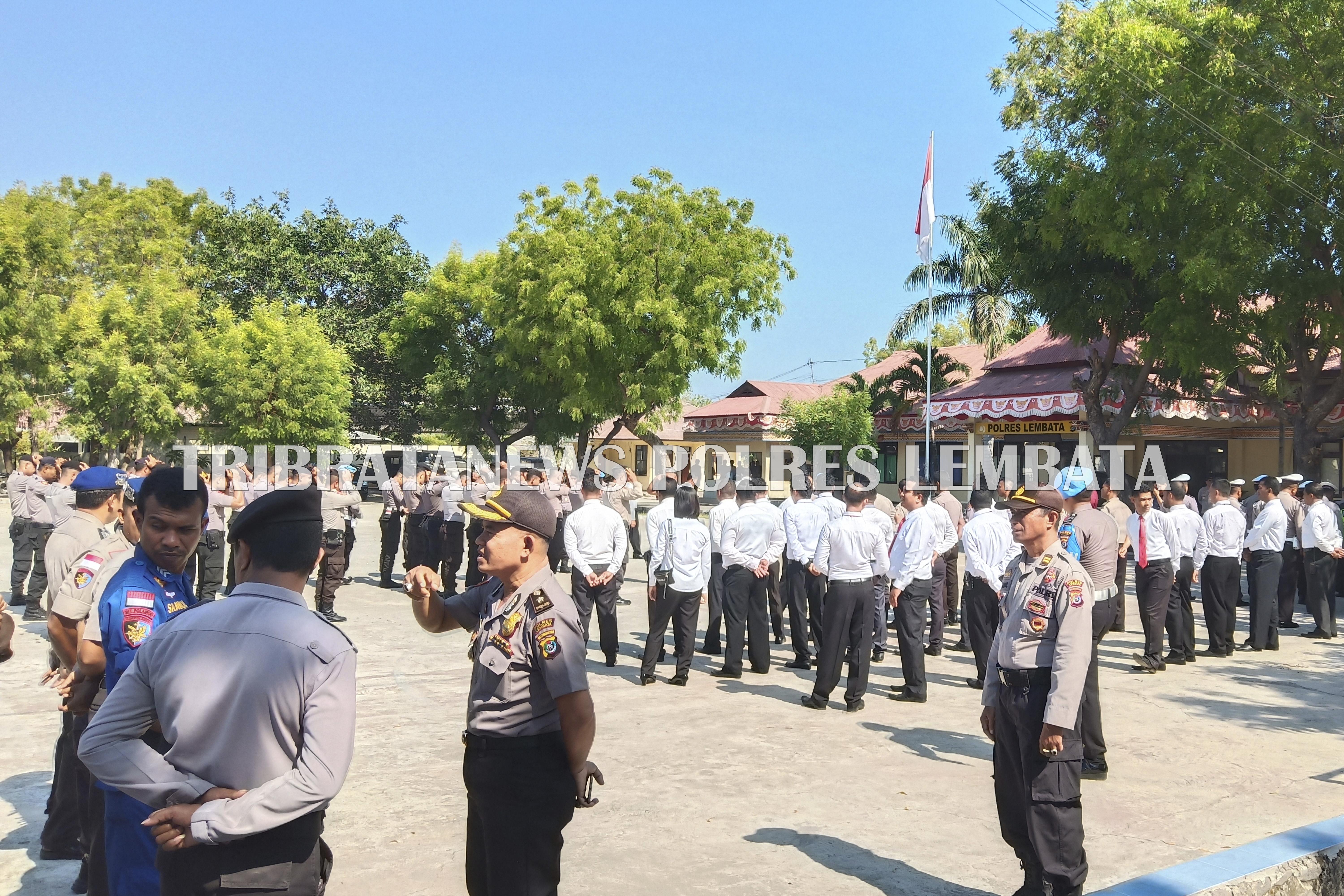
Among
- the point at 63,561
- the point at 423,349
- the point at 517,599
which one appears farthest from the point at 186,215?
the point at 517,599

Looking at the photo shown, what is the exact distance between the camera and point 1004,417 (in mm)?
29938

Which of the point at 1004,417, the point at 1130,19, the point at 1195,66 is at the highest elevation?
the point at 1130,19

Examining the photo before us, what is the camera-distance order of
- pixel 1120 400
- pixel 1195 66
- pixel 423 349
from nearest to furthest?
pixel 1195 66
pixel 1120 400
pixel 423 349

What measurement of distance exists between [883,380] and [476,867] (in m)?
33.1

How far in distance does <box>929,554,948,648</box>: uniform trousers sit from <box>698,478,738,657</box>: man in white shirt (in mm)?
2302

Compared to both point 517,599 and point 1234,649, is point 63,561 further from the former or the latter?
point 1234,649

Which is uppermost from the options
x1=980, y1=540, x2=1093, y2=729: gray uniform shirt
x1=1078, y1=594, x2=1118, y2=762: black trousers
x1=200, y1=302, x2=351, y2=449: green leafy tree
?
x1=200, y1=302, x2=351, y2=449: green leafy tree

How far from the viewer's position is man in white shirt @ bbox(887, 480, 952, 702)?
28.9 ft

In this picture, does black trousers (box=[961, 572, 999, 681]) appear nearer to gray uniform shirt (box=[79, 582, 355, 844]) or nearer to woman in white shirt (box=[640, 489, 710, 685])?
woman in white shirt (box=[640, 489, 710, 685])

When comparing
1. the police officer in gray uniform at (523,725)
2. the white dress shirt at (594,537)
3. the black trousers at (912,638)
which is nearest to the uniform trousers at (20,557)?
the white dress shirt at (594,537)

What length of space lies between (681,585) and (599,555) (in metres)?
0.91

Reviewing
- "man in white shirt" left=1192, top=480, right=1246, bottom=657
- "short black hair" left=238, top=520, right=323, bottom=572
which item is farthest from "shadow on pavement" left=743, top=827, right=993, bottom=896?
"man in white shirt" left=1192, top=480, right=1246, bottom=657

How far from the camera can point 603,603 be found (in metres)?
10.0

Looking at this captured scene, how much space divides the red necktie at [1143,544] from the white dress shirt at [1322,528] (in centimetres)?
386
